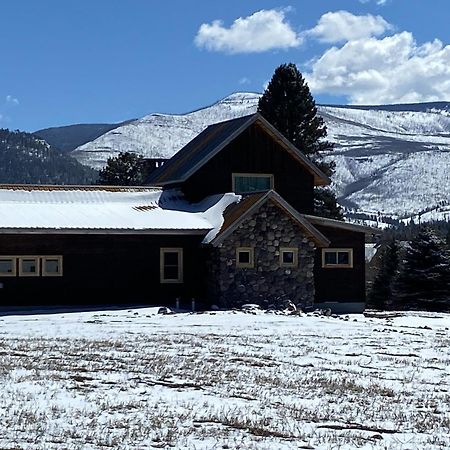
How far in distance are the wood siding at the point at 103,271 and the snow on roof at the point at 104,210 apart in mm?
521

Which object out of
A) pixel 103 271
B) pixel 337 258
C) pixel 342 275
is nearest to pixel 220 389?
pixel 103 271

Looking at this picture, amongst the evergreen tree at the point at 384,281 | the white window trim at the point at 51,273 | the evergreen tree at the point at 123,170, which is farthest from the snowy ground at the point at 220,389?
the evergreen tree at the point at 123,170

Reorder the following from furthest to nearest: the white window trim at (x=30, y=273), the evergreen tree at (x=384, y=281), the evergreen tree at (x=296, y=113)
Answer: the evergreen tree at (x=384, y=281) → the evergreen tree at (x=296, y=113) → the white window trim at (x=30, y=273)

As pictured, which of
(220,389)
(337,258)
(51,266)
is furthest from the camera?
(337,258)

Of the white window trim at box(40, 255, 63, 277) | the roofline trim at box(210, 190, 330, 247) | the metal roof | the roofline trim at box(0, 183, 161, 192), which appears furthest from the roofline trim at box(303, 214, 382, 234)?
the white window trim at box(40, 255, 63, 277)

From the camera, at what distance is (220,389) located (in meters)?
14.7

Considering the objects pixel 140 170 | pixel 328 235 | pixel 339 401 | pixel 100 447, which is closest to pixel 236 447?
pixel 100 447

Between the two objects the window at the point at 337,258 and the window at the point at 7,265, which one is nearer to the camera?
the window at the point at 7,265

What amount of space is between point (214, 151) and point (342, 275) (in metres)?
7.17

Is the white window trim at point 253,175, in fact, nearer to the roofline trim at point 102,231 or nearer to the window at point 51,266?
the roofline trim at point 102,231

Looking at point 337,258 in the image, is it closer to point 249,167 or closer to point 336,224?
point 336,224

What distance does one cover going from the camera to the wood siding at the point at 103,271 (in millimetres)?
32469

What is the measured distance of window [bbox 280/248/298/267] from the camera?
3406cm

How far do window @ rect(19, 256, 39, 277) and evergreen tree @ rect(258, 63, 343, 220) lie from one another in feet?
90.4
